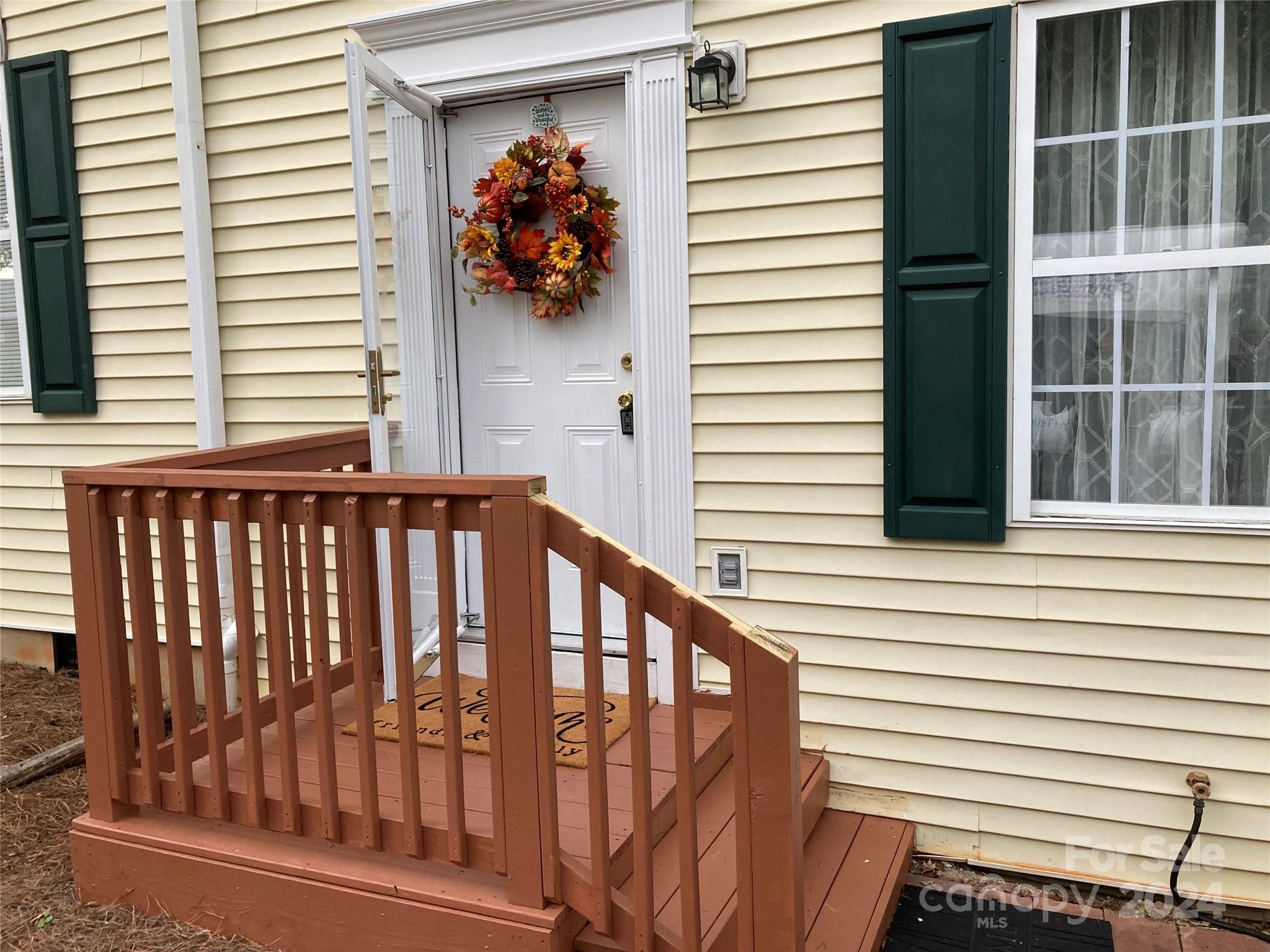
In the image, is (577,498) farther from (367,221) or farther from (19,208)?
(19,208)

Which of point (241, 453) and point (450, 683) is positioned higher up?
point (241, 453)

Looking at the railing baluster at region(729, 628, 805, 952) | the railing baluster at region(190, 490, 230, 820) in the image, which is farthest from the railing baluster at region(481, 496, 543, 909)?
the railing baluster at region(190, 490, 230, 820)

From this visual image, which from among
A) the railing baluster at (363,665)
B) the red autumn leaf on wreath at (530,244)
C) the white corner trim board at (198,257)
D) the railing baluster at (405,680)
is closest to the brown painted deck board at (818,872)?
the railing baluster at (405,680)

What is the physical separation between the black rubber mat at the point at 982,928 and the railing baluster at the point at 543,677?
1.08 m

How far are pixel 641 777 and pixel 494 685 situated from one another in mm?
403

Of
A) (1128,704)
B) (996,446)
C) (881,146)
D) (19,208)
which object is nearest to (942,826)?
(1128,704)

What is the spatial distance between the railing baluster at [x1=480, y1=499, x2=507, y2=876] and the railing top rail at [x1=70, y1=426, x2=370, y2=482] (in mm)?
1111

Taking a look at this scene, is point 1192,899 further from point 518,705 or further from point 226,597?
point 226,597

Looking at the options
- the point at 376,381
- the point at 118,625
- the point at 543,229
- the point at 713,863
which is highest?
the point at 543,229

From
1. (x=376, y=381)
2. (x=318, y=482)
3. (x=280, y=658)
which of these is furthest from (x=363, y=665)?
(x=376, y=381)

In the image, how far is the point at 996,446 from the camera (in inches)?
117

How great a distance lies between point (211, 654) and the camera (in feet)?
8.76

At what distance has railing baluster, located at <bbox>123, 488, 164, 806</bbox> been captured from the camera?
8.95 ft

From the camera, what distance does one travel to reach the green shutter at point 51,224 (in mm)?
4465
